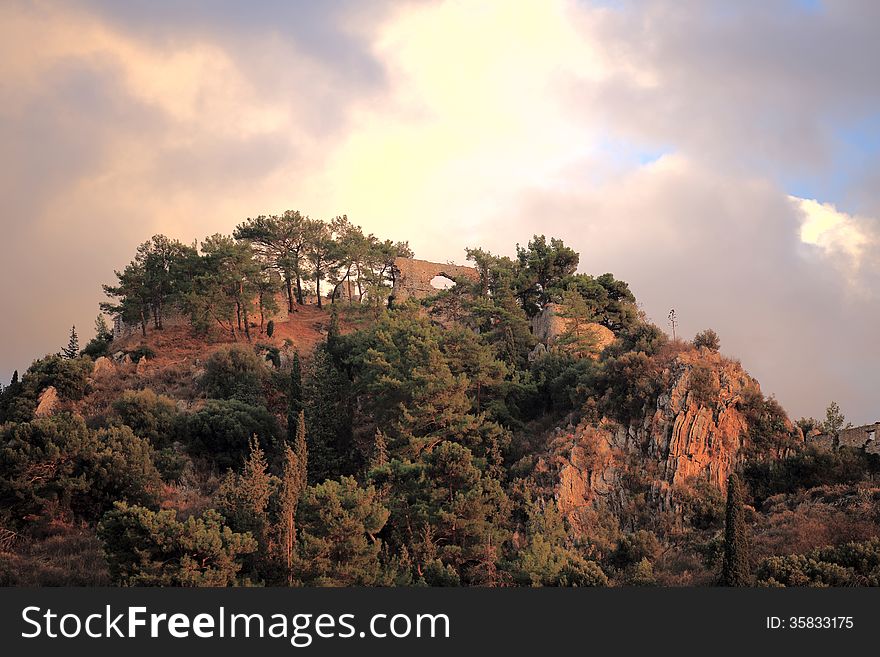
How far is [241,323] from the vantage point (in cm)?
6894

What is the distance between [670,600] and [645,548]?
11.2 meters

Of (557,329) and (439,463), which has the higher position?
(557,329)

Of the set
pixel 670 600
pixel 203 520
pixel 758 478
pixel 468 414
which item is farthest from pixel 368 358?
pixel 670 600

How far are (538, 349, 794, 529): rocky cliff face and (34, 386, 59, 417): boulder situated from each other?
3054 centimetres

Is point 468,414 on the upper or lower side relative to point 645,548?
upper

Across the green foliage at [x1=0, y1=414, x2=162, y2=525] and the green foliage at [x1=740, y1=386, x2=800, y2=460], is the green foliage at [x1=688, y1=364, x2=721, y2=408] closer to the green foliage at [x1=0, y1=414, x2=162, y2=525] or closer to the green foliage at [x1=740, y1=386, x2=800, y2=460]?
the green foliage at [x1=740, y1=386, x2=800, y2=460]

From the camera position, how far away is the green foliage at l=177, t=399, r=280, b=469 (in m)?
48.8

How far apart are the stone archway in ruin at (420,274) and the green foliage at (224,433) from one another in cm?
2424

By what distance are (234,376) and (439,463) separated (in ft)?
68.7

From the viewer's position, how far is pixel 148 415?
5028cm

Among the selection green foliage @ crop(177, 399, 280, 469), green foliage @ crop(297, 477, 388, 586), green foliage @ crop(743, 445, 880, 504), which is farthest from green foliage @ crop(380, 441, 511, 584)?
green foliage @ crop(743, 445, 880, 504)

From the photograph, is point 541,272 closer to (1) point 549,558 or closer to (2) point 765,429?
(2) point 765,429

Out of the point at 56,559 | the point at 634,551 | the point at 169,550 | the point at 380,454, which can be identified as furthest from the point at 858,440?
the point at 56,559

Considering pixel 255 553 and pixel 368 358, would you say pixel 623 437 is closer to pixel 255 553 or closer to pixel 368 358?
pixel 368 358
